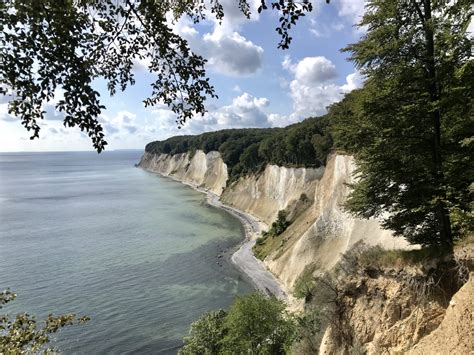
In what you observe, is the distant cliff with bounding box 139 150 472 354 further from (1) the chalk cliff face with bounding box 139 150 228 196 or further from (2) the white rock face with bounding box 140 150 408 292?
(1) the chalk cliff face with bounding box 139 150 228 196

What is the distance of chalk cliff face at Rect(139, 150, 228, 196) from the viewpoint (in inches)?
4673

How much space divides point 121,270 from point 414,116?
4111 cm

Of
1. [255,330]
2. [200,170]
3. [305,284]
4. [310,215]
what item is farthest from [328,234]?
→ [200,170]

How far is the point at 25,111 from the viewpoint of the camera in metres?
4.64

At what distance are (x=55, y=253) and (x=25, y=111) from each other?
54330 millimetres

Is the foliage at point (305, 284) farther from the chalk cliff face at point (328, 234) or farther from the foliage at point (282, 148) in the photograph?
the foliage at point (282, 148)

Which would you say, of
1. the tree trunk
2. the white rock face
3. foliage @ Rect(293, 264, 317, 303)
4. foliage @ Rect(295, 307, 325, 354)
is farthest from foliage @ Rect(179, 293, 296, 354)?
the tree trunk

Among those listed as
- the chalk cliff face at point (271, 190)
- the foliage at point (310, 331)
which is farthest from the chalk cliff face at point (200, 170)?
the foliage at point (310, 331)

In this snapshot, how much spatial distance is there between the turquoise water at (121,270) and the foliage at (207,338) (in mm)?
5235

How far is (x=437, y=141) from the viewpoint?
43.3 feet

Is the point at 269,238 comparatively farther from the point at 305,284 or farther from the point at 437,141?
the point at 437,141

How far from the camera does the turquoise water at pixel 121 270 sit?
3319 centimetres

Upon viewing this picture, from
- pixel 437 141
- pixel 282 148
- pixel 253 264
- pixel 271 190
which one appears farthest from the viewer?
pixel 282 148

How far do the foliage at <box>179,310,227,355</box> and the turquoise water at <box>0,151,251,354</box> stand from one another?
524 cm
